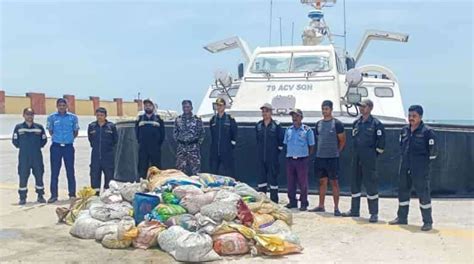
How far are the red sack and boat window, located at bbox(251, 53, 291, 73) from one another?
6.47 m

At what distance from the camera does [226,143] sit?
8867 mm

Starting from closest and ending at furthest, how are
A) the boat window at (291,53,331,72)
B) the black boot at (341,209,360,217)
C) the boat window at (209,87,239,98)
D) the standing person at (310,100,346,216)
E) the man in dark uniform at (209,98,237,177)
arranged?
the black boot at (341,209,360,217), the standing person at (310,100,346,216), the man in dark uniform at (209,98,237,177), the boat window at (291,53,331,72), the boat window at (209,87,239,98)

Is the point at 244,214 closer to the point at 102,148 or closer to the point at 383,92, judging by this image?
the point at 102,148

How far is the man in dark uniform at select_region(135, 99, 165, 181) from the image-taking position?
9039 mm

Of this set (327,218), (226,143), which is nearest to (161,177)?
(226,143)

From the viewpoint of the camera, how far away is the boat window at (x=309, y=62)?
12266mm

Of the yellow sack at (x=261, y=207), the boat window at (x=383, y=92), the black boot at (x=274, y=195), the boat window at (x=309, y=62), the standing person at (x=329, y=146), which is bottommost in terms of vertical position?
the black boot at (x=274, y=195)

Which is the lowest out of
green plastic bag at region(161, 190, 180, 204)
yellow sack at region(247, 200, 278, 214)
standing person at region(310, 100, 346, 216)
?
yellow sack at region(247, 200, 278, 214)

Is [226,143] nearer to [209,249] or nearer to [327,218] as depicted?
[327,218]

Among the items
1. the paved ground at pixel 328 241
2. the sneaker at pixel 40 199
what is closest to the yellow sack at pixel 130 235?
the paved ground at pixel 328 241

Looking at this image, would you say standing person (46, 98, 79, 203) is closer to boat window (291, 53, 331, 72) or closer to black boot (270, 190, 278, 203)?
black boot (270, 190, 278, 203)

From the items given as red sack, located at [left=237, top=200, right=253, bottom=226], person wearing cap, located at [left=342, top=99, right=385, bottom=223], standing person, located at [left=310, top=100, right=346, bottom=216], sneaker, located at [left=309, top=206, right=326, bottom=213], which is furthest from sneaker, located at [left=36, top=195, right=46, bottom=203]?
person wearing cap, located at [left=342, top=99, right=385, bottom=223]

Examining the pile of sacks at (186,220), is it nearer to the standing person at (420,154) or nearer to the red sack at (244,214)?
the red sack at (244,214)

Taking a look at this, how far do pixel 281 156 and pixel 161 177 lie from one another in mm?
3000
